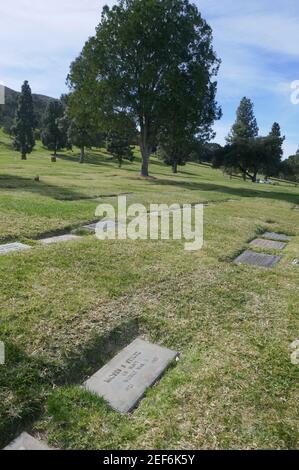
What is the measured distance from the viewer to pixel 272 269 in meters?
5.78

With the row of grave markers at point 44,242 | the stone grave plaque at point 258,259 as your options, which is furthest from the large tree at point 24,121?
the stone grave plaque at point 258,259

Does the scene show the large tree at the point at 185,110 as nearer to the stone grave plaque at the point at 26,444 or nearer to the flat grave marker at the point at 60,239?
the flat grave marker at the point at 60,239

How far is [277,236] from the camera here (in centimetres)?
875

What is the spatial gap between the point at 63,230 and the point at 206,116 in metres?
20.9

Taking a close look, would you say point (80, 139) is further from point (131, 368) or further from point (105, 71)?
point (131, 368)

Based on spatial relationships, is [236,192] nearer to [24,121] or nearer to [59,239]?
[59,239]

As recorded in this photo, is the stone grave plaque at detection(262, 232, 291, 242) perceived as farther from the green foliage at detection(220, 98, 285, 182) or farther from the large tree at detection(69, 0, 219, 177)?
the green foliage at detection(220, 98, 285, 182)

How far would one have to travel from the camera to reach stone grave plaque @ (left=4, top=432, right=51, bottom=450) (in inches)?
84.3

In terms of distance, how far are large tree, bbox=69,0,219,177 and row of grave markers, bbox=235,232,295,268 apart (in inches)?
672

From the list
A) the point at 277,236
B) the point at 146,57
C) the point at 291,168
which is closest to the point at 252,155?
the point at 291,168

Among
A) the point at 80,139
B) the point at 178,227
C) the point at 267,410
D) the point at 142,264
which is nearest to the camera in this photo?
the point at 267,410
